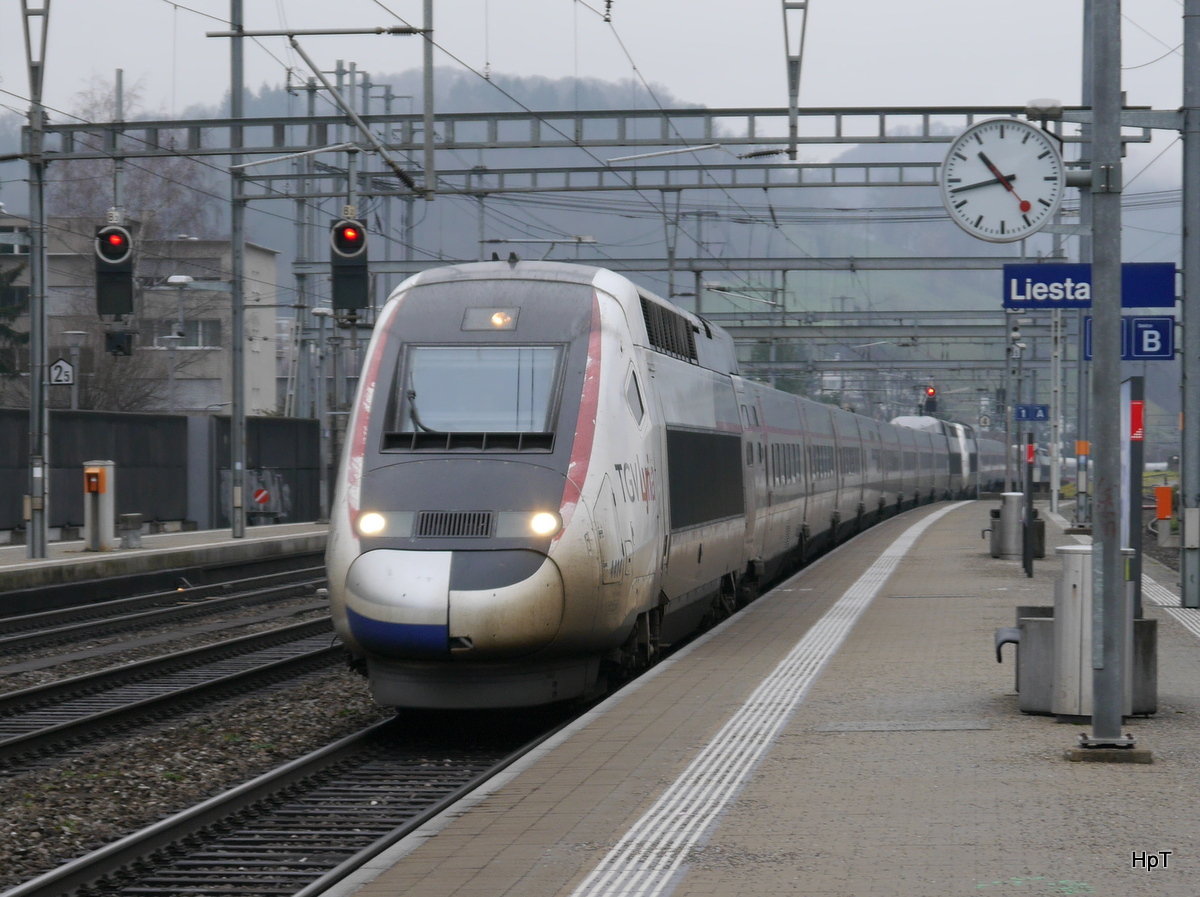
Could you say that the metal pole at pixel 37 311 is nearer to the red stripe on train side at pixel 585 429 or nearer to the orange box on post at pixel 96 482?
the orange box on post at pixel 96 482

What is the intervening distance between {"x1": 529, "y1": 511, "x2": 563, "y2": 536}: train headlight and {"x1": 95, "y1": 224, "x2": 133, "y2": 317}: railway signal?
1160 cm

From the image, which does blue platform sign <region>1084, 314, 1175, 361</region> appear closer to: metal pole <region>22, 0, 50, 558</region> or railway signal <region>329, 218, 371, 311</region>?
railway signal <region>329, 218, 371, 311</region>

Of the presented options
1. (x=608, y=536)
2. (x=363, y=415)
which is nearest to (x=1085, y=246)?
(x=608, y=536)

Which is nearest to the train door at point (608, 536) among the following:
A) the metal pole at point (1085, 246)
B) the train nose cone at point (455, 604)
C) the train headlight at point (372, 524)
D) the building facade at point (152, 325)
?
the train nose cone at point (455, 604)

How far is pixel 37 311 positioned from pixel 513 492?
15966mm

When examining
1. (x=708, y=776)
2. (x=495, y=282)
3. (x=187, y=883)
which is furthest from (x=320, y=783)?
(x=495, y=282)

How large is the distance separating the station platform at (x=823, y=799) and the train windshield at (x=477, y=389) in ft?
6.34

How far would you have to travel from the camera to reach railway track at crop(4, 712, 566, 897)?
6.84m

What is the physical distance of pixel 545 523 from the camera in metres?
9.46

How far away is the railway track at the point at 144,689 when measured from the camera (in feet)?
34.6

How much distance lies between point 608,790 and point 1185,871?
2.61 meters

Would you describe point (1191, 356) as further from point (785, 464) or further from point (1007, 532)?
point (1007, 532)

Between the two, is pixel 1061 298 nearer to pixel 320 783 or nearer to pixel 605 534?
pixel 605 534

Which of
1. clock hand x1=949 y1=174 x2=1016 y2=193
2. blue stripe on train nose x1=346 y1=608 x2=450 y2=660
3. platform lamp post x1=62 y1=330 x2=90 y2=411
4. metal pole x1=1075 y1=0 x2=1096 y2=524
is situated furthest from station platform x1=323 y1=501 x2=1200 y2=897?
platform lamp post x1=62 y1=330 x2=90 y2=411
